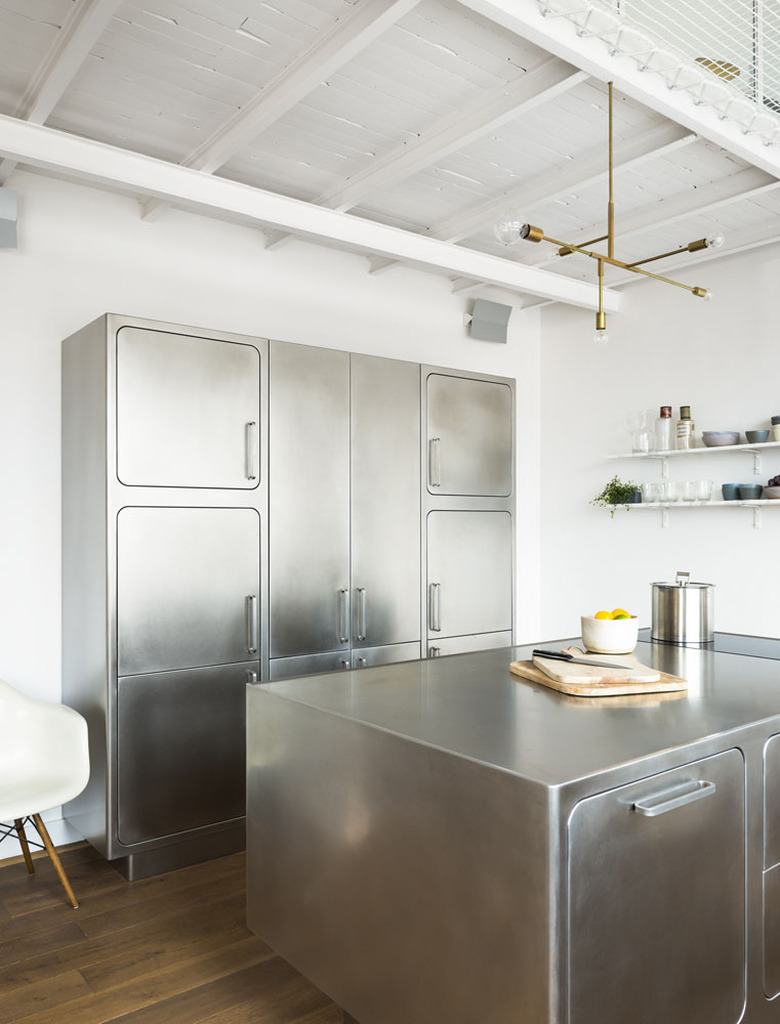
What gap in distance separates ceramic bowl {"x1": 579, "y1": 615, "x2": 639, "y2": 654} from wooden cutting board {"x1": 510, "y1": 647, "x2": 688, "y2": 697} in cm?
18

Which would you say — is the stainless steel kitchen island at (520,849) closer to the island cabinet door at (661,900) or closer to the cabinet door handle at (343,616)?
the island cabinet door at (661,900)

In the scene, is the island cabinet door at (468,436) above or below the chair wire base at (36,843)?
above

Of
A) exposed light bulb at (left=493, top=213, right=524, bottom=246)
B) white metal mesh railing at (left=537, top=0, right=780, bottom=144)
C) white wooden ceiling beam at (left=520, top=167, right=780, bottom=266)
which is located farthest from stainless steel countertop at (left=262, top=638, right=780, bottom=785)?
white wooden ceiling beam at (left=520, top=167, right=780, bottom=266)

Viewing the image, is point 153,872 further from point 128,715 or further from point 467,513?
point 467,513

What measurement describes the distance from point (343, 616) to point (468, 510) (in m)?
0.95

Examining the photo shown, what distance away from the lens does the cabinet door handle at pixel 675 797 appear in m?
1.32

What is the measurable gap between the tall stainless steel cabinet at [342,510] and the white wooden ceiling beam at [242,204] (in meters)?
0.59

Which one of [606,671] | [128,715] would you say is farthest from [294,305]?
[606,671]

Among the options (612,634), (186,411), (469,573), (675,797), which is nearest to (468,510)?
(469,573)

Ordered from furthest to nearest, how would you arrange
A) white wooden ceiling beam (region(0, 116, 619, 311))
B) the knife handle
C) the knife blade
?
white wooden ceiling beam (region(0, 116, 619, 311)) < the knife handle < the knife blade

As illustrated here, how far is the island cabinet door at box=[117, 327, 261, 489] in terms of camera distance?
2947 mm

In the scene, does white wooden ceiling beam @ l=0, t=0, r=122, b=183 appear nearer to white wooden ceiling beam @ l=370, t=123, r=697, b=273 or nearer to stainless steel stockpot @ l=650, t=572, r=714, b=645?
white wooden ceiling beam @ l=370, t=123, r=697, b=273

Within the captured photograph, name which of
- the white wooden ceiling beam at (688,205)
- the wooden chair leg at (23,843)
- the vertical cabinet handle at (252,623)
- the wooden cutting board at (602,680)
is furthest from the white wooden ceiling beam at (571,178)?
the wooden chair leg at (23,843)

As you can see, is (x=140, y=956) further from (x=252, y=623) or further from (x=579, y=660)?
(x=579, y=660)
